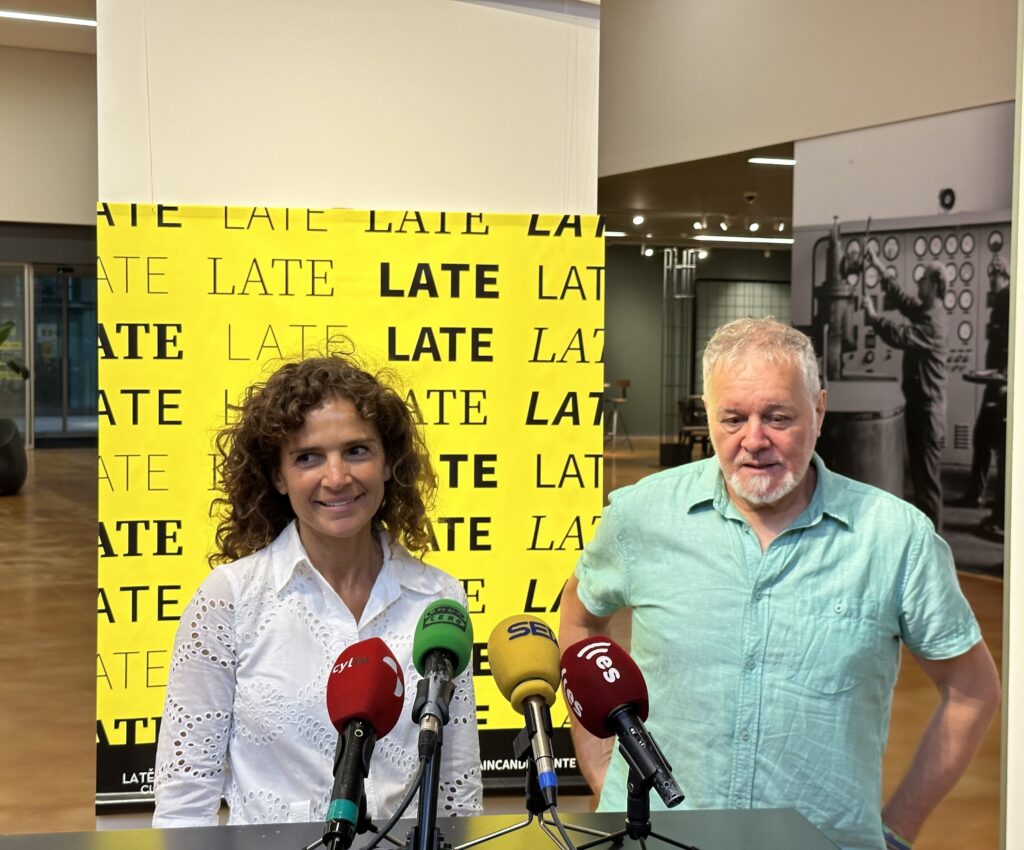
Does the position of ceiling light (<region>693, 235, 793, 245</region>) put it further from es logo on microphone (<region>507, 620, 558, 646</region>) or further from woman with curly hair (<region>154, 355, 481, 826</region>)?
es logo on microphone (<region>507, 620, 558, 646</region>)

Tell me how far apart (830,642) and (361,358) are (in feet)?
6.19

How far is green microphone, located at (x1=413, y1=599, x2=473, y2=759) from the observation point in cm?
113

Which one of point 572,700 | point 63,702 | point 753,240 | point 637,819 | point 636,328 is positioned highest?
A: point 753,240

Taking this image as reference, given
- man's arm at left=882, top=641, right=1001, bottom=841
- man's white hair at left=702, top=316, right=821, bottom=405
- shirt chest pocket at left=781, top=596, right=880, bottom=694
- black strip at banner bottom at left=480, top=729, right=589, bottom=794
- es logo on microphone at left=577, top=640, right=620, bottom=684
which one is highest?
man's white hair at left=702, top=316, right=821, bottom=405

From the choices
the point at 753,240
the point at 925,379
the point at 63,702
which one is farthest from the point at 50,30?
the point at 753,240

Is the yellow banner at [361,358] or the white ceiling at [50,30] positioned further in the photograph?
the white ceiling at [50,30]

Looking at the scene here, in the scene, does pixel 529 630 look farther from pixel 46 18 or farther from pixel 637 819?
pixel 46 18

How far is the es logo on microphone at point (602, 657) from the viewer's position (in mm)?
1195

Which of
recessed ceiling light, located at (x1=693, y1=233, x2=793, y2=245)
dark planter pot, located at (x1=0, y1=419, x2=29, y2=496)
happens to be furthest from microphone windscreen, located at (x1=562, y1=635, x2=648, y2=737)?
recessed ceiling light, located at (x1=693, y1=233, x2=793, y2=245)

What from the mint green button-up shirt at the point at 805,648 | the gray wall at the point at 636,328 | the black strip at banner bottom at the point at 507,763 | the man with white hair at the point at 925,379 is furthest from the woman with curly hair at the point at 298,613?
the gray wall at the point at 636,328

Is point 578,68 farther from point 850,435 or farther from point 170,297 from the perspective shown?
point 850,435

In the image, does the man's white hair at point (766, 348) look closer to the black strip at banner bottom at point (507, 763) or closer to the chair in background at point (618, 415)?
the black strip at banner bottom at point (507, 763)

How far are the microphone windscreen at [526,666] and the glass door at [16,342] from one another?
59.0 feet

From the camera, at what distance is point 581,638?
2.20 m
